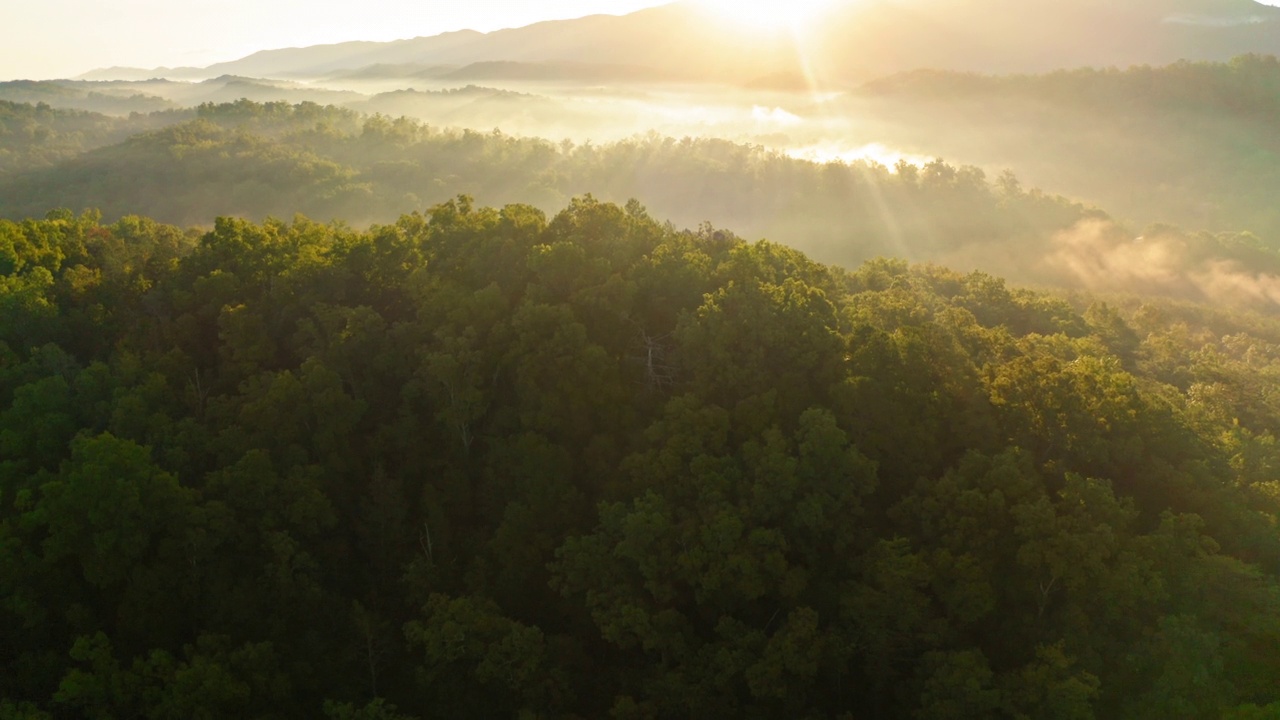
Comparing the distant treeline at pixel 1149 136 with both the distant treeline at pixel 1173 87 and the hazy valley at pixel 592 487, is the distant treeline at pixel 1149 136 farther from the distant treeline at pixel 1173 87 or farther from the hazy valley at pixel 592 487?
the hazy valley at pixel 592 487

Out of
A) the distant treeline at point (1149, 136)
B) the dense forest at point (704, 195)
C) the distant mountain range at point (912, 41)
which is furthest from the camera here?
the distant mountain range at point (912, 41)

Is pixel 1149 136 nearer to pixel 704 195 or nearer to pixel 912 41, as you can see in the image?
pixel 704 195

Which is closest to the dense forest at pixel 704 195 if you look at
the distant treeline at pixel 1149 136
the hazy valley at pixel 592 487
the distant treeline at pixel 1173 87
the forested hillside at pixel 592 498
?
the distant treeline at pixel 1149 136

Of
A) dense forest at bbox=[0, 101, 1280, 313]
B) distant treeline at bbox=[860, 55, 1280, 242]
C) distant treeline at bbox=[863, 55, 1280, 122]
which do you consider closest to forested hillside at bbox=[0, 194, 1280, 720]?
dense forest at bbox=[0, 101, 1280, 313]

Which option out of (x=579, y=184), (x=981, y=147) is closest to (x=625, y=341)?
(x=579, y=184)

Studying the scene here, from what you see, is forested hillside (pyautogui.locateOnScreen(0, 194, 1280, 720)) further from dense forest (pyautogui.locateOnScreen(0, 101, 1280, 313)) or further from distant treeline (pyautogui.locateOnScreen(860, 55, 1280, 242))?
distant treeline (pyautogui.locateOnScreen(860, 55, 1280, 242))
